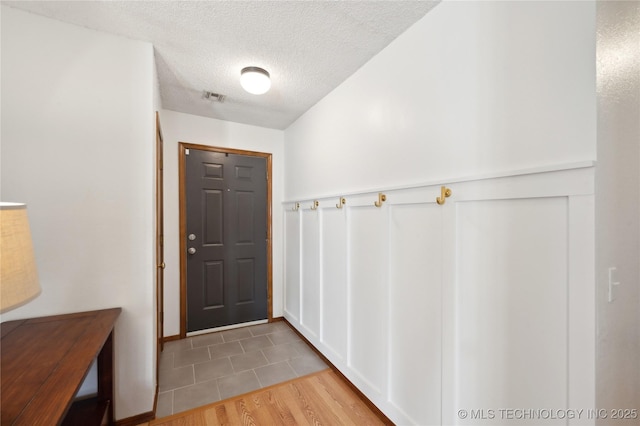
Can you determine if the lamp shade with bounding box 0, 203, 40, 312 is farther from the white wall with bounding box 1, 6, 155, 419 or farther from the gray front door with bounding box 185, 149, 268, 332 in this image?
the gray front door with bounding box 185, 149, 268, 332

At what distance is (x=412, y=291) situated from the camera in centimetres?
148

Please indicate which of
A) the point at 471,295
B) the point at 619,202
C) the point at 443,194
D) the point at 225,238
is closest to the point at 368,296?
the point at 471,295

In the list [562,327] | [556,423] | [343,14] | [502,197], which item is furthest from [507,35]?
[556,423]

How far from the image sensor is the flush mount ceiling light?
1892mm

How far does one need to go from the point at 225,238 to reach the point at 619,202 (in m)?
2.98

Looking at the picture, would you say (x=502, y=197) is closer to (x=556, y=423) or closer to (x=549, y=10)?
(x=549, y=10)

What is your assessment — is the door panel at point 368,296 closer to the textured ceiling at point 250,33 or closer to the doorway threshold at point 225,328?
the textured ceiling at point 250,33

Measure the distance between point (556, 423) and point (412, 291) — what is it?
70 cm

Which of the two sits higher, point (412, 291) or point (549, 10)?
point (549, 10)

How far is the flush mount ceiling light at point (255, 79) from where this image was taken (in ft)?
6.21

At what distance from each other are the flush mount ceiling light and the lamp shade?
1.52 meters

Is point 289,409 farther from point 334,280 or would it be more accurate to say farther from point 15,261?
point 15,261

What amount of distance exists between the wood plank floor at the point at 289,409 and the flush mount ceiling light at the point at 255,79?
220 centimetres

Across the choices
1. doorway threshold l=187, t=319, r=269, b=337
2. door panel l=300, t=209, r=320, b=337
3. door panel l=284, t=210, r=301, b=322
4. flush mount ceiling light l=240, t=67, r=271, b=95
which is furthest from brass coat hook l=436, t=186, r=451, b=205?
doorway threshold l=187, t=319, r=269, b=337
